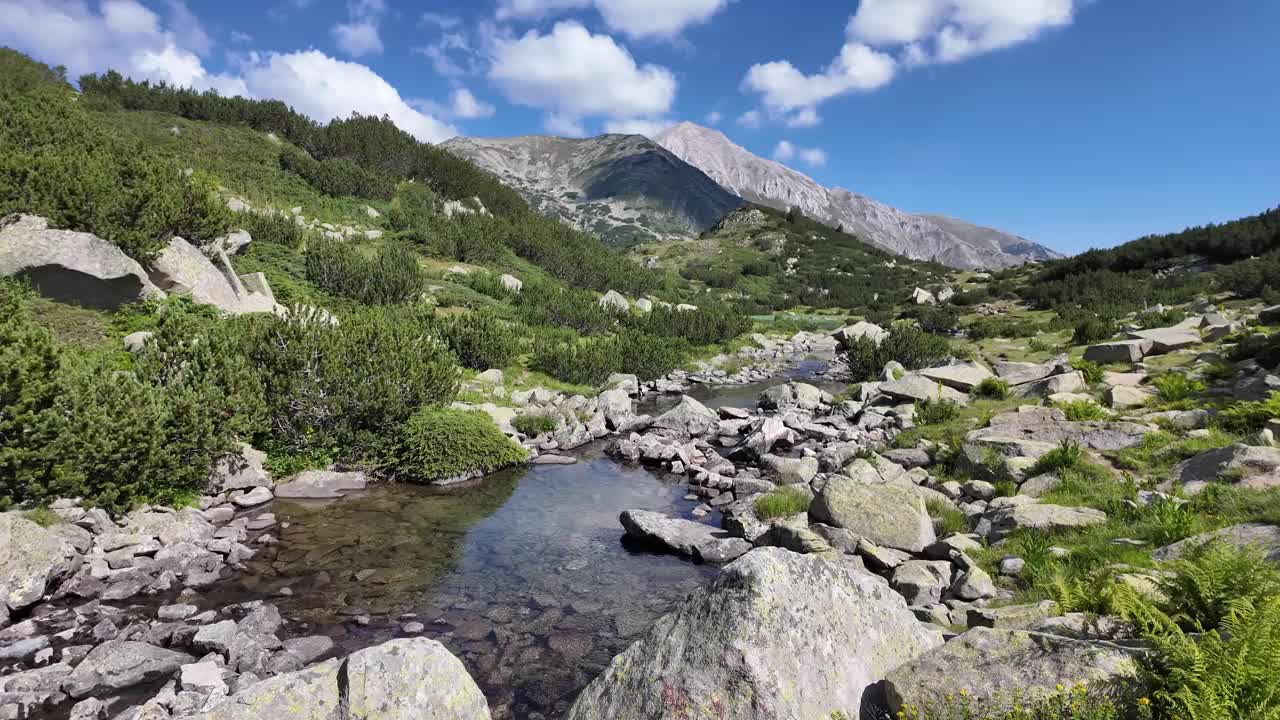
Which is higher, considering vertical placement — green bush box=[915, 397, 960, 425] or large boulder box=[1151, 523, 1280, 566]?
green bush box=[915, 397, 960, 425]

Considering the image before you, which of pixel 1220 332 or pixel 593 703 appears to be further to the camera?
pixel 1220 332

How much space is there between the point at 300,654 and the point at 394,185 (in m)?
44.4

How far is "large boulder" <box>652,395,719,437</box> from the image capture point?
19.9 metres

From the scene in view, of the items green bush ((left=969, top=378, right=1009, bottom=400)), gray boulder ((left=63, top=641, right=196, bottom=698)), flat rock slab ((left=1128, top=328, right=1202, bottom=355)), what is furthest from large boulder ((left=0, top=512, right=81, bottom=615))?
flat rock slab ((left=1128, top=328, right=1202, bottom=355))

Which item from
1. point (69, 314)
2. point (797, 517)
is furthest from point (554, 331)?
point (797, 517)

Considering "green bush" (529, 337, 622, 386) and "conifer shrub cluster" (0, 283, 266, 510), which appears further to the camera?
"green bush" (529, 337, 622, 386)

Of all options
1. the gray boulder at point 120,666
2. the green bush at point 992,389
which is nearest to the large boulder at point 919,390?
the green bush at point 992,389

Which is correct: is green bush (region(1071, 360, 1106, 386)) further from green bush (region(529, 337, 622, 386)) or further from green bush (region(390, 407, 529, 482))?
green bush (region(529, 337, 622, 386))

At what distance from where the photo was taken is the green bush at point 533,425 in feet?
61.5

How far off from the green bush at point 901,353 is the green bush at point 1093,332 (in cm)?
539

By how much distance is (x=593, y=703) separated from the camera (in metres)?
5.18

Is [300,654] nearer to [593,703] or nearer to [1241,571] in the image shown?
[593,703]

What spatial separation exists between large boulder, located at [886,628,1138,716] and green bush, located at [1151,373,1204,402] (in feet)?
46.6

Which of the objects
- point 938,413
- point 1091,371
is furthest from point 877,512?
point 1091,371
